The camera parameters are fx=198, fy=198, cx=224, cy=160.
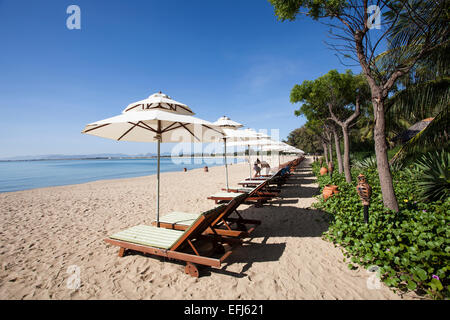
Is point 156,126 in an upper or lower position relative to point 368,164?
upper

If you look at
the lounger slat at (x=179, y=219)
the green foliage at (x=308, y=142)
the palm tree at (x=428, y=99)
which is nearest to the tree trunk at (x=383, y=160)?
the palm tree at (x=428, y=99)

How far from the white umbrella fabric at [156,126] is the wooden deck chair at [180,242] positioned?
2.06ft

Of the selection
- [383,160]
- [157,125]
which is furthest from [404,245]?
[157,125]

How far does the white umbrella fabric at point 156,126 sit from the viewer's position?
12.1 feet

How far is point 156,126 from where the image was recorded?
4.97 m

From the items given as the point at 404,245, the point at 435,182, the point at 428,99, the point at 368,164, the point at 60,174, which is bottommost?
the point at 60,174

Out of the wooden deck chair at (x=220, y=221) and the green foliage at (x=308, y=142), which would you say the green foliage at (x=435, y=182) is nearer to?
the wooden deck chair at (x=220, y=221)

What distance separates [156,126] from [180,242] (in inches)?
118

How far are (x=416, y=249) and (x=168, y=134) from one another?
5.40 metres

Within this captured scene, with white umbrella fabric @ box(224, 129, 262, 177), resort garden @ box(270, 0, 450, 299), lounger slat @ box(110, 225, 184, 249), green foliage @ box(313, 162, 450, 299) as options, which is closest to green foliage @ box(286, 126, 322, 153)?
white umbrella fabric @ box(224, 129, 262, 177)

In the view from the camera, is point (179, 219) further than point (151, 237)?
Yes

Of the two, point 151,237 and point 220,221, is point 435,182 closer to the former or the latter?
point 220,221

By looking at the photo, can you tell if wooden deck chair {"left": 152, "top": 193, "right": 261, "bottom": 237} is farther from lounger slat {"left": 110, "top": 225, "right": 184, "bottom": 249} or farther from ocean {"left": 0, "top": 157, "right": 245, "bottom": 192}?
ocean {"left": 0, "top": 157, "right": 245, "bottom": 192}

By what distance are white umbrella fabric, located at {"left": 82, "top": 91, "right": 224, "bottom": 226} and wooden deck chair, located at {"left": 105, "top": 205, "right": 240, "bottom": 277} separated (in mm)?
628
